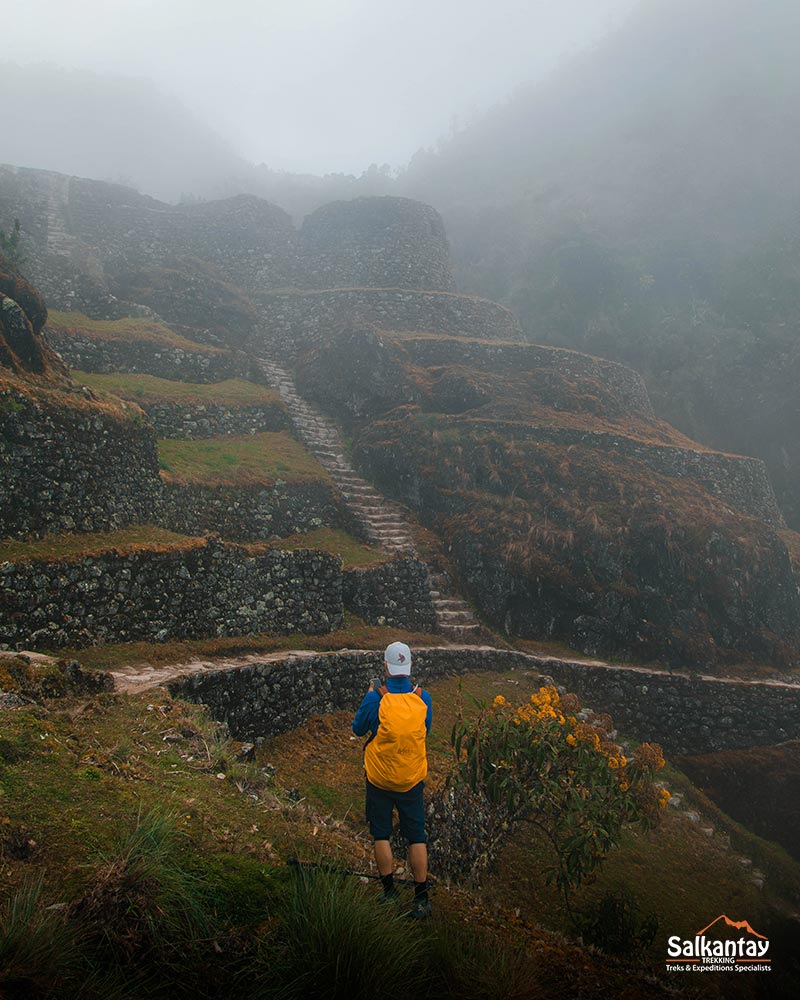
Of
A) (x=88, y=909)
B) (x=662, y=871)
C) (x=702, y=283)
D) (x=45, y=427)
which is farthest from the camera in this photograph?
(x=702, y=283)

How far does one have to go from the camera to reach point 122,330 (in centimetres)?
2283

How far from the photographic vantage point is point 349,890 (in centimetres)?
394

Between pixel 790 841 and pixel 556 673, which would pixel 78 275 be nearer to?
pixel 556 673

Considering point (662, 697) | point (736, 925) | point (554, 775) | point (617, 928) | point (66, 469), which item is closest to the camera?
point (617, 928)

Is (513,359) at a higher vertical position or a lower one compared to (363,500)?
higher

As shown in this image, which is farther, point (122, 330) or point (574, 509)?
point (122, 330)

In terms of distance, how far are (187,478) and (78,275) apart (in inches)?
631

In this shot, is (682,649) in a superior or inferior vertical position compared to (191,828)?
inferior

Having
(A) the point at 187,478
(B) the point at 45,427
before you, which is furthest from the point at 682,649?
(B) the point at 45,427

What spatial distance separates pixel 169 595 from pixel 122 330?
15013mm

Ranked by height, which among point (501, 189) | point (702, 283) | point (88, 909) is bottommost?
point (88, 909)

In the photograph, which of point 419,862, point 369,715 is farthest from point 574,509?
point 419,862

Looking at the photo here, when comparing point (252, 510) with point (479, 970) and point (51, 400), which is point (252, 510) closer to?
point (51, 400)

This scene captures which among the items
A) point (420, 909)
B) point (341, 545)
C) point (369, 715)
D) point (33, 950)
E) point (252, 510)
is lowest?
point (341, 545)
